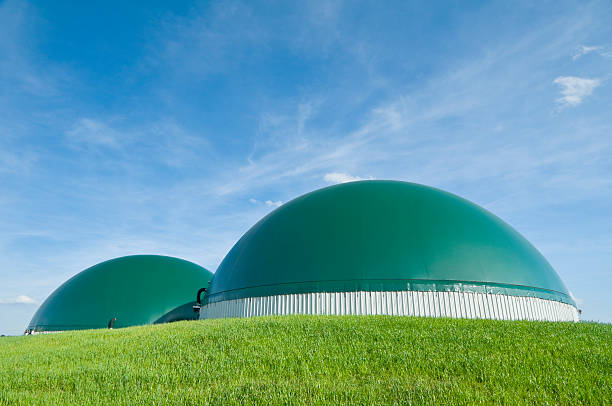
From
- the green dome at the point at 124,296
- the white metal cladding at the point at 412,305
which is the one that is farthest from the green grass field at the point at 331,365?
the green dome at the point at 124,296

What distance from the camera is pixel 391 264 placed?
57.2 feet

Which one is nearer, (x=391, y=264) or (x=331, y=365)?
(x=331, y=365)

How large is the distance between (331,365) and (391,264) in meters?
8.20

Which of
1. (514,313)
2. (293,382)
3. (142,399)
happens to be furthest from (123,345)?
(514,313)

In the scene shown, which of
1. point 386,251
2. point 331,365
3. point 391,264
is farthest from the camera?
point 386,251

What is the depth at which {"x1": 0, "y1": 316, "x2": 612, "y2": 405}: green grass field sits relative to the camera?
8.05 m

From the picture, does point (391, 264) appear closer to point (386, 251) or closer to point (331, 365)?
point (386, 251)

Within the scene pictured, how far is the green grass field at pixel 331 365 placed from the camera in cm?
805

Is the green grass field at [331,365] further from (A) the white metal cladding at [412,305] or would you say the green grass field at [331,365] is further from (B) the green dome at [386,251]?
(B) the green dome at [386,251]

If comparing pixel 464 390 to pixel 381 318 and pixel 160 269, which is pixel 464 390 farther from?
pixel 160 269

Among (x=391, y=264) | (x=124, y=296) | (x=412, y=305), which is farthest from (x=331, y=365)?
(x=124, y=296)

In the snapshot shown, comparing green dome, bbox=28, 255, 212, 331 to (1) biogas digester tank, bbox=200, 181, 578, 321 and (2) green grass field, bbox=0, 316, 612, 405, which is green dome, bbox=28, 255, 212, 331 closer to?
(1) biogas digester tank, bbox=200, 181, 578, 321

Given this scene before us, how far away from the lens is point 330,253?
60.3 feet

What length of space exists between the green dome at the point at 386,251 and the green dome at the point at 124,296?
6992 mm
